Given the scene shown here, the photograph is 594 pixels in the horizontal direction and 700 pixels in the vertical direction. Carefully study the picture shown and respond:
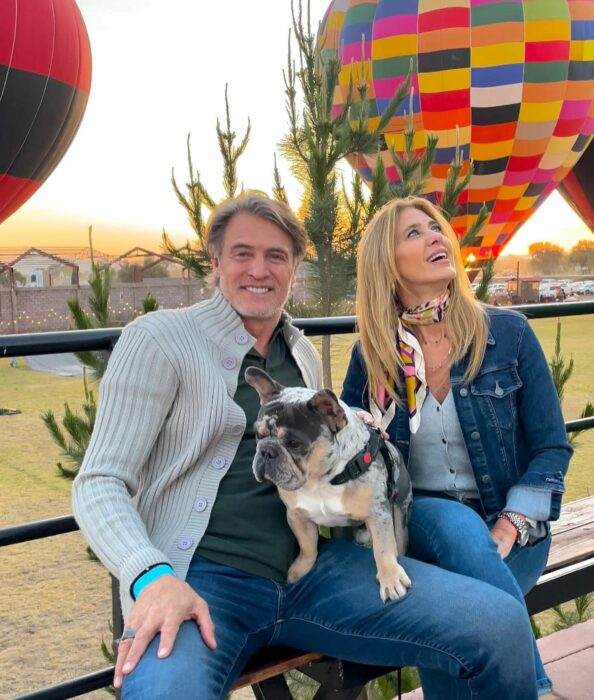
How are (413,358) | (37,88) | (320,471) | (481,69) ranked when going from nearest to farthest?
(320,471) → (413,358) → (37,88) → (481,69)

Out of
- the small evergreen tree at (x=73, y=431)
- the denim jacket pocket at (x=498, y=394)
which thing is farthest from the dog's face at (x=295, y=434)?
the small evergreen tree at (x=73, y=431)

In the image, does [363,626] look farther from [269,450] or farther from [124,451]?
[124,451]

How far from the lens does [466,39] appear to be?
10477 mm

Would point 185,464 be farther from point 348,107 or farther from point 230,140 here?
point 348,107

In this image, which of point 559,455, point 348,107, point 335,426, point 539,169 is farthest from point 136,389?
point 539,169

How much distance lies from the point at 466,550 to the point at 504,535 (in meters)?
0.18

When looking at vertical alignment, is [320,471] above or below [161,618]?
above

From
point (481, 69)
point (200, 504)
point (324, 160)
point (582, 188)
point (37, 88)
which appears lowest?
point (200, 504)

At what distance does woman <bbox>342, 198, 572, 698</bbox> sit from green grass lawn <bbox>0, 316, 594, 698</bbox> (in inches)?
65.6

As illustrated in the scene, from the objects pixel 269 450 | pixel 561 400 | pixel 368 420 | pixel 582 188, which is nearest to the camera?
pixel 269 450

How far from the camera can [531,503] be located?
178cm

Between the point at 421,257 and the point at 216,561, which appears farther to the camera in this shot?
the point at 421,257

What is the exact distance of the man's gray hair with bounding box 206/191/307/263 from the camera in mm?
1812

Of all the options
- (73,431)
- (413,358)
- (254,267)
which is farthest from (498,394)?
(73,431)
